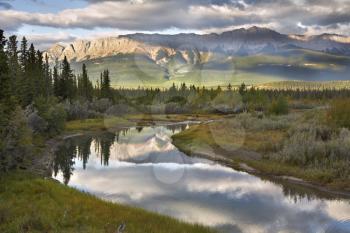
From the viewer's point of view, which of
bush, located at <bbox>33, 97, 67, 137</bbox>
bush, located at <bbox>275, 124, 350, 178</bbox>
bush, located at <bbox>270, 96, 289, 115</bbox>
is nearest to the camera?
bush, located at <bbox>275, 124, 350, 178</bbox>

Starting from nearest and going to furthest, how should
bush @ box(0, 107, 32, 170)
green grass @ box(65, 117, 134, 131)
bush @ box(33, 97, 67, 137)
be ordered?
bush @ box(0, 107, 32, 170), bush @ box(33, 97, 67, 137), green grass @ box(65, 117, 134, 131)

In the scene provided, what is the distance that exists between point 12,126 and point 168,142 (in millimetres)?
36013

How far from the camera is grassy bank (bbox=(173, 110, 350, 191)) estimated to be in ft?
124

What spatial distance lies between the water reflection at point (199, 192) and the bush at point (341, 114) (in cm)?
1885

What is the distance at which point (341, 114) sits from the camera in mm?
54656

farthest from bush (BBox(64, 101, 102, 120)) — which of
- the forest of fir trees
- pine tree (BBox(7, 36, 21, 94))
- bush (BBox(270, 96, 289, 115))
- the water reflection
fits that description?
bush (BBox(270, 96, 289, 115))

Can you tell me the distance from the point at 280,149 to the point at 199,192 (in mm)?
17264

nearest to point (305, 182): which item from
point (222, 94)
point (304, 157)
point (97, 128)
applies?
point (304, 157)

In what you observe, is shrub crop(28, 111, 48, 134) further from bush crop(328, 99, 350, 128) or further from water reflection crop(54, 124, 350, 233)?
bush crop(328, 99, 350, 128)

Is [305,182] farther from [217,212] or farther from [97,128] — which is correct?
[97,128]

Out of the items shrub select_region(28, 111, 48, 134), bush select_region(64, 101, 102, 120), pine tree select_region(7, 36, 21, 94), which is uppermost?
pine tree select_region(7, 36, 21, 94)

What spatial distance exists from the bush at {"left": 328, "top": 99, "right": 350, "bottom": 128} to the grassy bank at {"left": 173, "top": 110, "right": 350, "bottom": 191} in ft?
10.7

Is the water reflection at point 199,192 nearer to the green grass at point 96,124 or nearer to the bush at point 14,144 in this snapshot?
the bush at point 14,144

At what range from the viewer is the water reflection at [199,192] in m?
26.0
